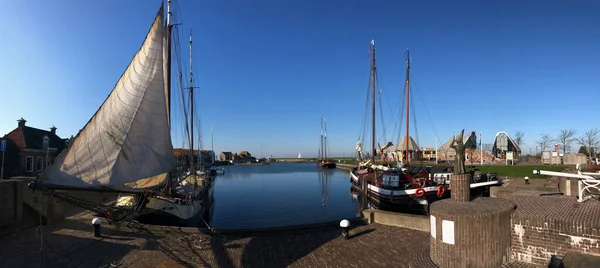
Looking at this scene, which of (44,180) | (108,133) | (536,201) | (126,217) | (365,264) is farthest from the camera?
(126,217)

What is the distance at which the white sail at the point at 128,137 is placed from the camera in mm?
10656

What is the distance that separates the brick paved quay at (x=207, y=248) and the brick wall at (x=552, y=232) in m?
2.98

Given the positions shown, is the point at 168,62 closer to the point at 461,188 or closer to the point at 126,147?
the point at 126,147

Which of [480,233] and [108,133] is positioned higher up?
[108,133]

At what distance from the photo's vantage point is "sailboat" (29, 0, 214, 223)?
34.8 feet

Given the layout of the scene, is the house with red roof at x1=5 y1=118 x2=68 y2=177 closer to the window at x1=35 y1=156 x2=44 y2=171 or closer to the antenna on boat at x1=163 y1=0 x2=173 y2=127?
the window at x1=35 y1=156 x2=44 y2=171

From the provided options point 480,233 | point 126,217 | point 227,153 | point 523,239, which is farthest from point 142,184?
point 227,153

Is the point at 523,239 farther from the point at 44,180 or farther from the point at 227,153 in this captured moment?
the point at 227,153

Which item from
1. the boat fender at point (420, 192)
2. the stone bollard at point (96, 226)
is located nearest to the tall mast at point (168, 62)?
the stone bollard at point (96, 226)

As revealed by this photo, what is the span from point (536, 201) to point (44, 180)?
51.3 feet

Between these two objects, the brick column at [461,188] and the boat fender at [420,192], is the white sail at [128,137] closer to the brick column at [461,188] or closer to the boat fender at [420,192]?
the brick column at [461,188]

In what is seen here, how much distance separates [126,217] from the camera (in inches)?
491

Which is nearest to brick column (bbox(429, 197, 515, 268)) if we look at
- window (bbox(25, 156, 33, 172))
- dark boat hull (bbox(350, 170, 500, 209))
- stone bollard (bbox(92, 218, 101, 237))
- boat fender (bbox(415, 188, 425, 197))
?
stone bollard (bbox(92, 218, 101, 237))

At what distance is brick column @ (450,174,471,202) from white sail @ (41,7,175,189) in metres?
11.4
